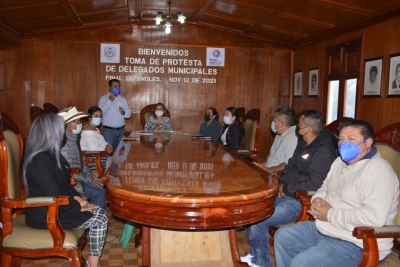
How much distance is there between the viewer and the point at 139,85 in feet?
25.1

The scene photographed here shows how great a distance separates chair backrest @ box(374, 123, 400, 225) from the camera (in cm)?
229

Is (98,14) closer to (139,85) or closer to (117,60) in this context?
(117,60)

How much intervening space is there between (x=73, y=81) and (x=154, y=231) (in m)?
5.69

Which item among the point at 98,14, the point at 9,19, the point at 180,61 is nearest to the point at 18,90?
the point at 9,19

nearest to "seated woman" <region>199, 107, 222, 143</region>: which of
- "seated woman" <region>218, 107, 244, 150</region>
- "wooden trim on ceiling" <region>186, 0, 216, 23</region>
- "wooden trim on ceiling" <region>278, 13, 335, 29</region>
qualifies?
"seated woman" <region>218, 107, 244, 150</region>

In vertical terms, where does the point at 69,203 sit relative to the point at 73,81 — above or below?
below

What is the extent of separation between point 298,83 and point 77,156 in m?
5.34

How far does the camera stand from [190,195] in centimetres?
172

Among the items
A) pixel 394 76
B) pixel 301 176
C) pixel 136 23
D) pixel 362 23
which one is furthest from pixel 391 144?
pixel 136 23

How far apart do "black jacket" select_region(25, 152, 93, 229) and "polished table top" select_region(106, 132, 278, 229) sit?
334 millimetres

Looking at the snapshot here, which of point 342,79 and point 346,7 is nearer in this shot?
point 346,7

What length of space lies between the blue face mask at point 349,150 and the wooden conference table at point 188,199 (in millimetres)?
402

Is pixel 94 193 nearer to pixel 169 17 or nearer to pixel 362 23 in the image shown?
pixel 169 17

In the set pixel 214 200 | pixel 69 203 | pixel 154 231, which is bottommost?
pixel 154 231
